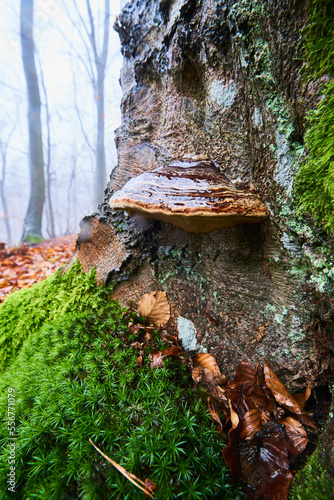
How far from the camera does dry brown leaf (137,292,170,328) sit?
198 centimetres

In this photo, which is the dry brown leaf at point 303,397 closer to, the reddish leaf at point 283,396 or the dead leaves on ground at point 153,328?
the reddish leaf at point 283,396

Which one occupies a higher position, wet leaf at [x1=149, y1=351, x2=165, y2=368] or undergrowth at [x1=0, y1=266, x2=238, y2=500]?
wet leaf at [x1=149, y1=351, x2=165, y2=368]

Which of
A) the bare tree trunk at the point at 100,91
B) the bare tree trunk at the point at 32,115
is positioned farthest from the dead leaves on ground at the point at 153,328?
the bare tree trunk at the point at 100,91

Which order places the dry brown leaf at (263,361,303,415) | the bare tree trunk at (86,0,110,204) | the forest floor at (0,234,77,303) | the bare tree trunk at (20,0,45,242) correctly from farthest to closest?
the bare tree trunk at (86,0,110,204)
the bare tree trunk at (20,0,45,242)
the forest floor at (0,234,77,303)
the dry brown leaf at (263,361,303,415)

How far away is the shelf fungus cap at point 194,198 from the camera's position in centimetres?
122

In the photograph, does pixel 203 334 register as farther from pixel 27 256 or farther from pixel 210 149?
pixel 27 256

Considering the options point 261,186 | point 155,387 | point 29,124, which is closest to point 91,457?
point 155,387

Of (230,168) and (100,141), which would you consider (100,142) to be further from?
(230,168)

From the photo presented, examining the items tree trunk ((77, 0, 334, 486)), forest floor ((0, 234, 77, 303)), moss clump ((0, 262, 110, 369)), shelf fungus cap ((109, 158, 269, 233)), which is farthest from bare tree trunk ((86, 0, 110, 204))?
shelf fungus cap ((109, 158, 269, 233))

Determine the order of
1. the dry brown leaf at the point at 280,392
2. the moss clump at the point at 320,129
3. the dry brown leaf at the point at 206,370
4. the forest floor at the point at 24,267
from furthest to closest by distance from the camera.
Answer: the forest floor at the point at 24,267, the dry brown leaf at the point at 206,370, the dry brown leaf at the point at 280,392, the moss clump at the point at 320,129

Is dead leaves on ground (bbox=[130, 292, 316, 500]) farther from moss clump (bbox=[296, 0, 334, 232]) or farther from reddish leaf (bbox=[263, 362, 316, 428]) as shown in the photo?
moss clump (bbox=[296, 0, 334, 232])

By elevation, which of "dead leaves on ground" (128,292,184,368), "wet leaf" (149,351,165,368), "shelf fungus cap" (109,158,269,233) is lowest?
"wet leaf" (149,351,165,368)

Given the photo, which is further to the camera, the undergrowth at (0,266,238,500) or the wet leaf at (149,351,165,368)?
the wet leaf at (149,351,165,368)

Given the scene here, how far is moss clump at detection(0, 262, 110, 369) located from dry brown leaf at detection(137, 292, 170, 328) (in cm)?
43
